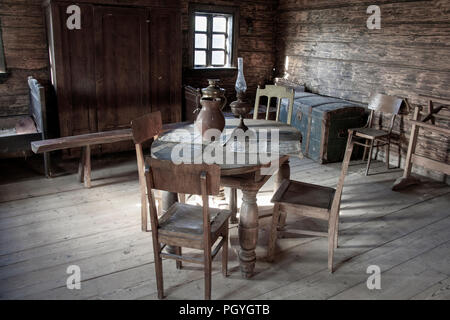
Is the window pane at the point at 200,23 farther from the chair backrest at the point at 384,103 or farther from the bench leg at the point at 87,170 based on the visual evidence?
the bench leg at the point at 87,170

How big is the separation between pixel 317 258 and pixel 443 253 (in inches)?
38.5

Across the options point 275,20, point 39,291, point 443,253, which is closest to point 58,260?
point 39,291

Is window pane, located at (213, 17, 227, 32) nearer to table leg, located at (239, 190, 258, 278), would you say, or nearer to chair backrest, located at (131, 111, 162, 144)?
chair backrest, located at (131, 111, 162, 144)

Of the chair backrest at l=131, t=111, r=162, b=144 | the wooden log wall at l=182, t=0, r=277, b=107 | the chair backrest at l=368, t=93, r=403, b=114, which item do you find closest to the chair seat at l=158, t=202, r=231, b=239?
the chair backrest at l=131, t=111, r=162, b=144

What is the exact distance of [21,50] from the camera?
473cm

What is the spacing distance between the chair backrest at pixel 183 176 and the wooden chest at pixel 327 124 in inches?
124

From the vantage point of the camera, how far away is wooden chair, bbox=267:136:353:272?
2.66 metres

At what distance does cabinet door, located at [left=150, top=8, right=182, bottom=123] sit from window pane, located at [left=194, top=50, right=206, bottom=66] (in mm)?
830

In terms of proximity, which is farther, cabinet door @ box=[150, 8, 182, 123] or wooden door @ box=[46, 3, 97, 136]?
cabinet door @ box=[150, 8, 182, 123]

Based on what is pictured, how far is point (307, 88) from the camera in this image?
20.0ft

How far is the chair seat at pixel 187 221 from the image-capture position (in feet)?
7.55

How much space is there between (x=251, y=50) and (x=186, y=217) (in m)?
4.43

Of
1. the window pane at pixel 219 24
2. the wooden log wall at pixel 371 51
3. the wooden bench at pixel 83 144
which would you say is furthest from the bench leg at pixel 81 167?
the wooden log wall at pixel 371 51
